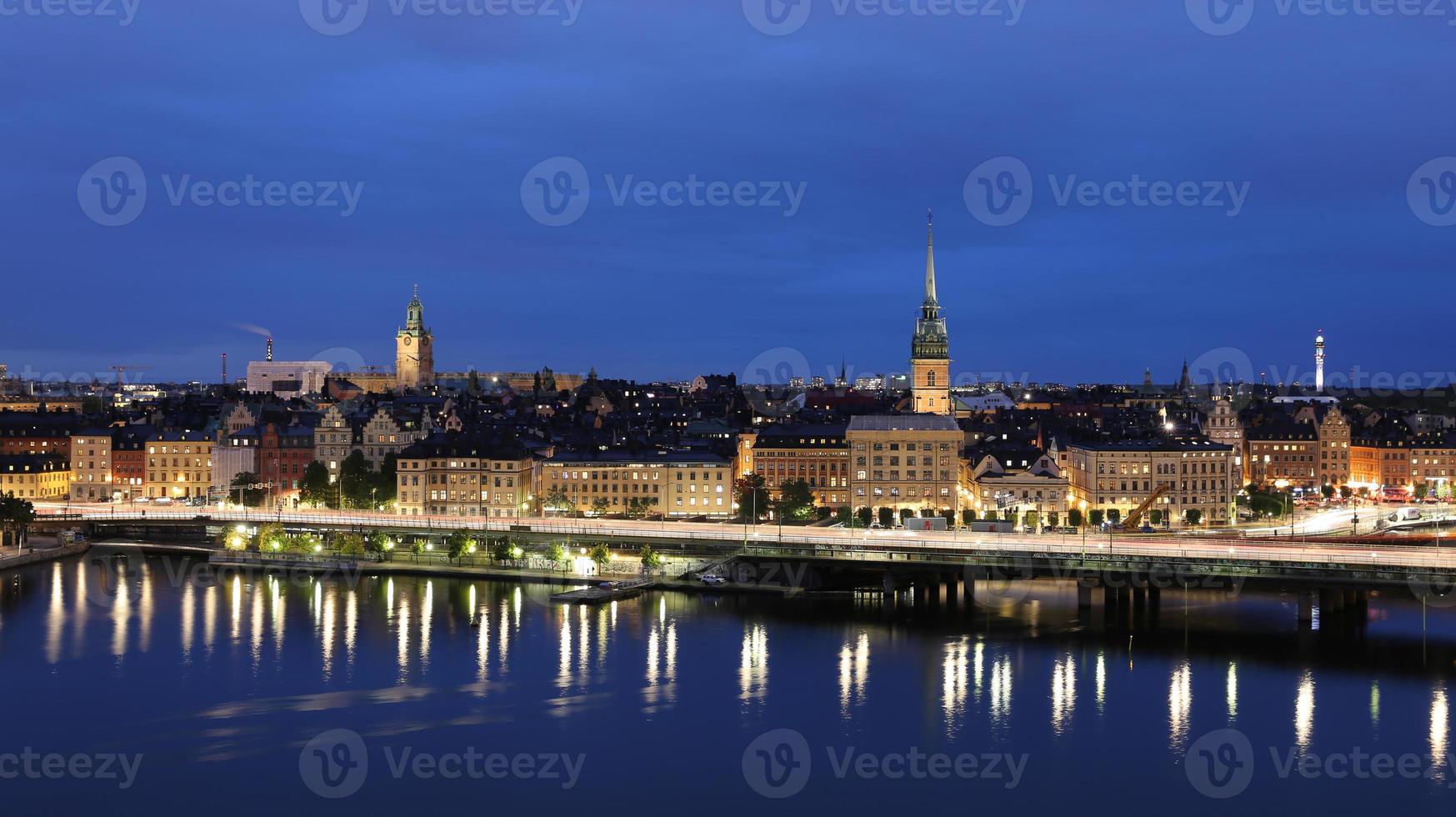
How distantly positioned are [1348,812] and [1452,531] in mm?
22120

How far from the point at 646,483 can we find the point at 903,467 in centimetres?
684

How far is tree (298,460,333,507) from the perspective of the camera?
42.7 metres

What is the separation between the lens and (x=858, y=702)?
2053cm

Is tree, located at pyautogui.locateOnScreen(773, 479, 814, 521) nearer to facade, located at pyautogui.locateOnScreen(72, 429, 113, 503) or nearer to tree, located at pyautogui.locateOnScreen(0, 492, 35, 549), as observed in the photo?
tree, located at pyautogui.locateOnScreen(0, 492, 35, 549)

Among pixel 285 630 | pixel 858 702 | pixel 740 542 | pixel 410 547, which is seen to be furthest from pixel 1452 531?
pixel 285 630

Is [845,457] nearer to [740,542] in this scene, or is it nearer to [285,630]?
[740,542]

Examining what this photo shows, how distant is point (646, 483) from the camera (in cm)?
4106

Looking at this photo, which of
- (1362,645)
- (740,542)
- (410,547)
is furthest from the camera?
(410,547)

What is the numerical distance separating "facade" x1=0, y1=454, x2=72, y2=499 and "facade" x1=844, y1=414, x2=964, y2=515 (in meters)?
23.9

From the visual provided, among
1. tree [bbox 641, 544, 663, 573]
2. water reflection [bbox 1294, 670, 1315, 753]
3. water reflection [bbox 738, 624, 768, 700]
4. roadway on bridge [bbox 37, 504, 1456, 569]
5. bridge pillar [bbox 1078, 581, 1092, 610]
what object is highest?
roadway on bridge [bbox 37, 504, 1456, 569]

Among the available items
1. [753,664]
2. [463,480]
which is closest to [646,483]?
[463,480]

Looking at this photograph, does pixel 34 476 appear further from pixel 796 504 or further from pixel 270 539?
pixel 796 504

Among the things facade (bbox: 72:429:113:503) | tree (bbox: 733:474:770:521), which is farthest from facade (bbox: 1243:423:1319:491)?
facade (bbox: 72:429:113:503)

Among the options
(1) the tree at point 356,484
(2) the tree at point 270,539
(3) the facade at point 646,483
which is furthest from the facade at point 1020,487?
(2) the tree at point 270,539
